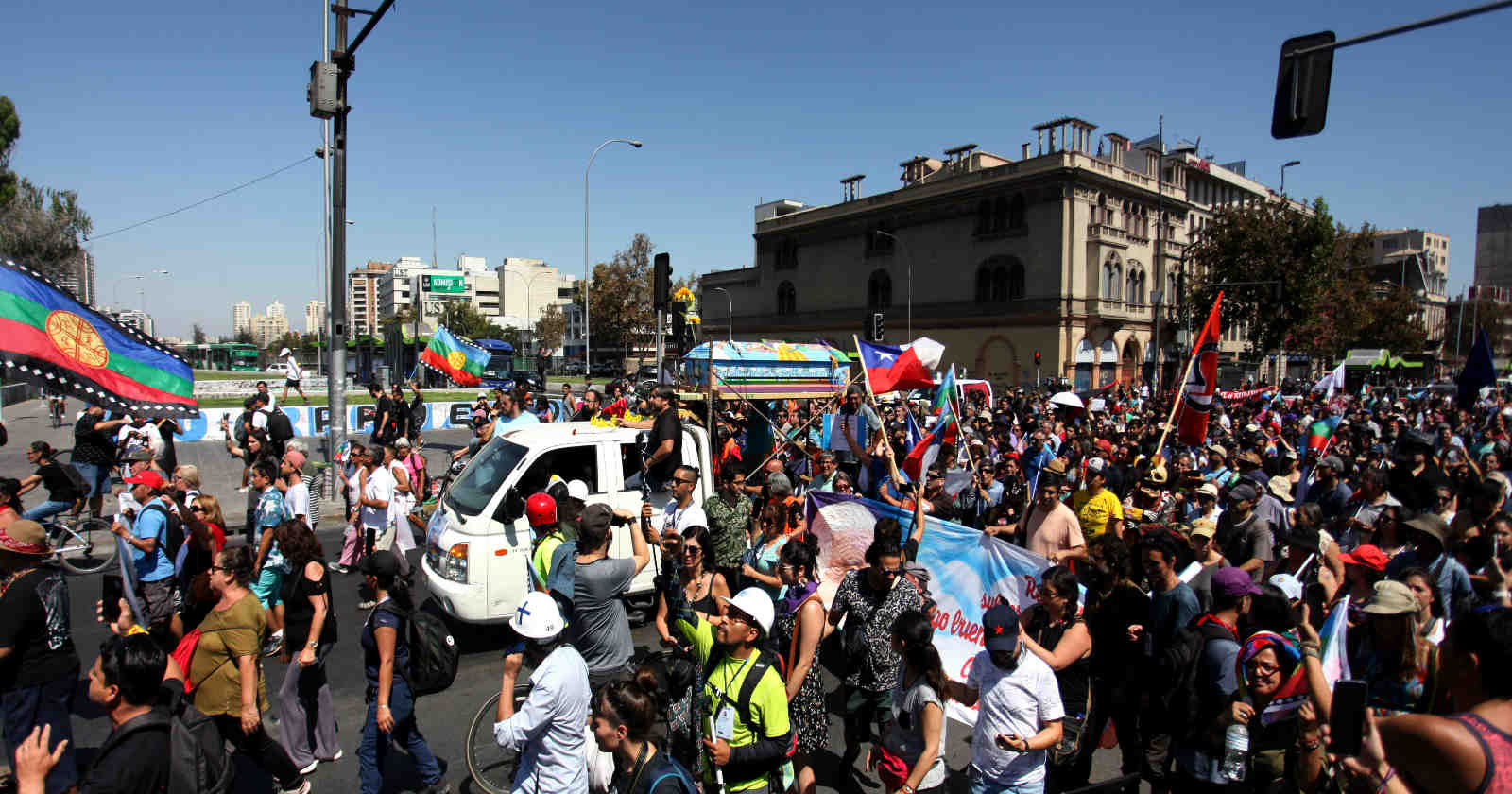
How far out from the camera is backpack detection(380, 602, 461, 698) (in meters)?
4.27

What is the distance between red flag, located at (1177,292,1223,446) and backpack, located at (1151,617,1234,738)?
6383mm

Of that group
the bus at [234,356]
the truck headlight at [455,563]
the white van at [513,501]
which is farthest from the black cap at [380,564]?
the bus at [234,356]

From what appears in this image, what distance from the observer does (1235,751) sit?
3.51 metres

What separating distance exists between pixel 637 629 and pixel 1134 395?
26338mm

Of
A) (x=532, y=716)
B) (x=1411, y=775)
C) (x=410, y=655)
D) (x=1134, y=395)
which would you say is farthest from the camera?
(x=1134, y=395)

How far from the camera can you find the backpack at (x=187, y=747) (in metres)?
2.89

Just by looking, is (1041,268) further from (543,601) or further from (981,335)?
(543,601)

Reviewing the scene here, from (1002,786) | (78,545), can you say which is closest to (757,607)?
(1002,786)

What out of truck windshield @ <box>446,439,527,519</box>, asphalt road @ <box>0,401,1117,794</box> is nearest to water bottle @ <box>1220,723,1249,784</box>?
asphalt road @ <box>0,401,1117,794</box>

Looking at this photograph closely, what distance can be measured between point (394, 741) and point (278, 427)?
34.8 ft

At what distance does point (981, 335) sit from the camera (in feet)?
150

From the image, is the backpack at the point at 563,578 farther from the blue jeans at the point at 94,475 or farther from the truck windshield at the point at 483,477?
the blue jeans at the point at 94,475

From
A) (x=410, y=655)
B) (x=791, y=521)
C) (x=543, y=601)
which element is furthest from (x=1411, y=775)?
(x=791, y=521)

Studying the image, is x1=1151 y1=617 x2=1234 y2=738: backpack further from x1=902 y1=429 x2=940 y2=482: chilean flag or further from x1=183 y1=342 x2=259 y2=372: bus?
x1=183 y1=342 x2=259 y2=372: bus
